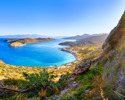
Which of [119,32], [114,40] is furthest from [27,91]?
[119,32]

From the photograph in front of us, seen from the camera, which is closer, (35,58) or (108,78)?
(108,78)

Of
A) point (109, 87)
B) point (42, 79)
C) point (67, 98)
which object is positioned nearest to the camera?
point (109, 87)

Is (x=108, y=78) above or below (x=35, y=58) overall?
above

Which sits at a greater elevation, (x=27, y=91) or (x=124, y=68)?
(x=124, y=68)

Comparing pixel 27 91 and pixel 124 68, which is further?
pixel 27 91

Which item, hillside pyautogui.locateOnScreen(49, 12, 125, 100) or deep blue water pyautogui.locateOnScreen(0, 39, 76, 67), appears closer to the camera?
hillside pyautogui.locateOnScreen(49, 12, 125, 100)

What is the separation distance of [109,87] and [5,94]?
7.12 m

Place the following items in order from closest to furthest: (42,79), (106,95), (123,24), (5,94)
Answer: (106,95) < (123,24) < (5,94) < (42,79)

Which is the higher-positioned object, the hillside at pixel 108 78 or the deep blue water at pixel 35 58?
the hillside at pixel 108 78

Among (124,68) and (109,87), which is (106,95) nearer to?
(109,87)

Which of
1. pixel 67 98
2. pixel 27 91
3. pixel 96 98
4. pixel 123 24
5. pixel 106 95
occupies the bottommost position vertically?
pixel 27 91

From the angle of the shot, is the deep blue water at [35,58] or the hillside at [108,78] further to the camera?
the deep blue water at [35,58]

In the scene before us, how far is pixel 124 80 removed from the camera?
2.25m

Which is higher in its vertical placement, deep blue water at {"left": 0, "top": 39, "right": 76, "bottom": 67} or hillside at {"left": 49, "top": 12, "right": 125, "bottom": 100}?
hillside at {"left": 49, "top": 12, "right": 125, "bottom": 100}
